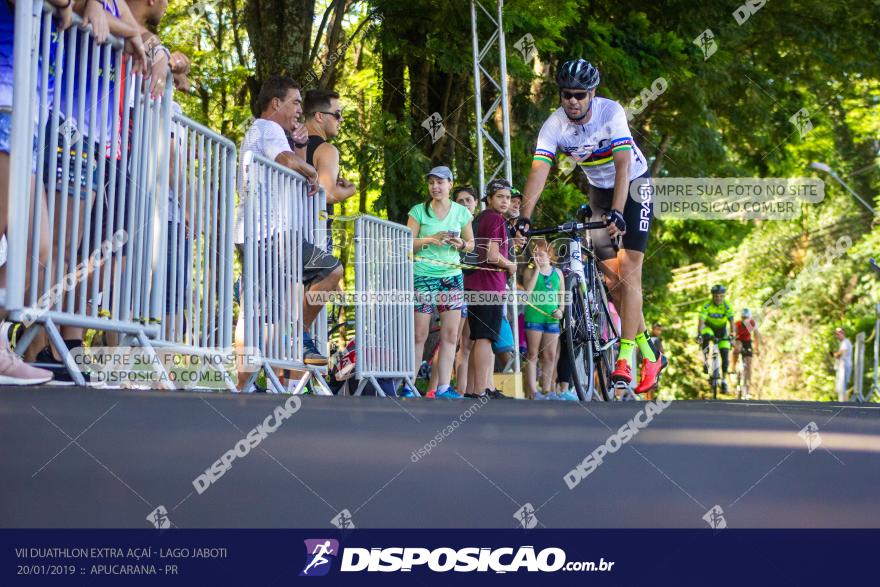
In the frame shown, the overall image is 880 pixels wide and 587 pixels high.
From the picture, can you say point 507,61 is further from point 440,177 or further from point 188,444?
point 188,444

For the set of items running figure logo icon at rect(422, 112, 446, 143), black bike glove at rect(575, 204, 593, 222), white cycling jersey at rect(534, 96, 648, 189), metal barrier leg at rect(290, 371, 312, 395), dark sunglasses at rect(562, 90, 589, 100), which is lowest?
metal barrier leg at rect(290, 371, 312, 395)

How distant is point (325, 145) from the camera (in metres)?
7.23

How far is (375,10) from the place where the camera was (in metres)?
14.3

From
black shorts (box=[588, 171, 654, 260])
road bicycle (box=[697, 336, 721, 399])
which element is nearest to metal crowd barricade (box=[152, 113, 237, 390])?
black shorts (box=[588, 171, 654, 260])

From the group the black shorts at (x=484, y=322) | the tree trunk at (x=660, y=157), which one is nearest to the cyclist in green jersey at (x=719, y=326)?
the tree trunk at (x=660, y=157)

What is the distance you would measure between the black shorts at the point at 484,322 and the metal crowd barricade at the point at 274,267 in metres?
2.01

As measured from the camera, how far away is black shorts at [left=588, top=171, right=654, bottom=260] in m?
6.93

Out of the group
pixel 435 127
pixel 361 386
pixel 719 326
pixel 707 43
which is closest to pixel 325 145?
pixel 361 386

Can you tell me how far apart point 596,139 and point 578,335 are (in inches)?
48.6

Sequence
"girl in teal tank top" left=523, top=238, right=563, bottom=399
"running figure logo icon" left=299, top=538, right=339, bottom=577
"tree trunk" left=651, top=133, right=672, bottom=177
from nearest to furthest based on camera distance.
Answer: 1. "running figure logo icon" left=299, top=538, right=339, bottom=577
2. "girl in teal tank top" left=523, top=238, right=563, bottom=399
3. "tree trunk" left=651, top=133, right=672, bottom=177

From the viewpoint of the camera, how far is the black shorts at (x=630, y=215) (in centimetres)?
693

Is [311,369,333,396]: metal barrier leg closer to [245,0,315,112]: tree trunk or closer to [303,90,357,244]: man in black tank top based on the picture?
[303,90,357,244]: man in black tank top

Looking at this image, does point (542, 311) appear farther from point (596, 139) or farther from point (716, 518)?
point (716, 518)

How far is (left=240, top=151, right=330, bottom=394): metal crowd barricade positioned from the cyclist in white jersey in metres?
1.36
